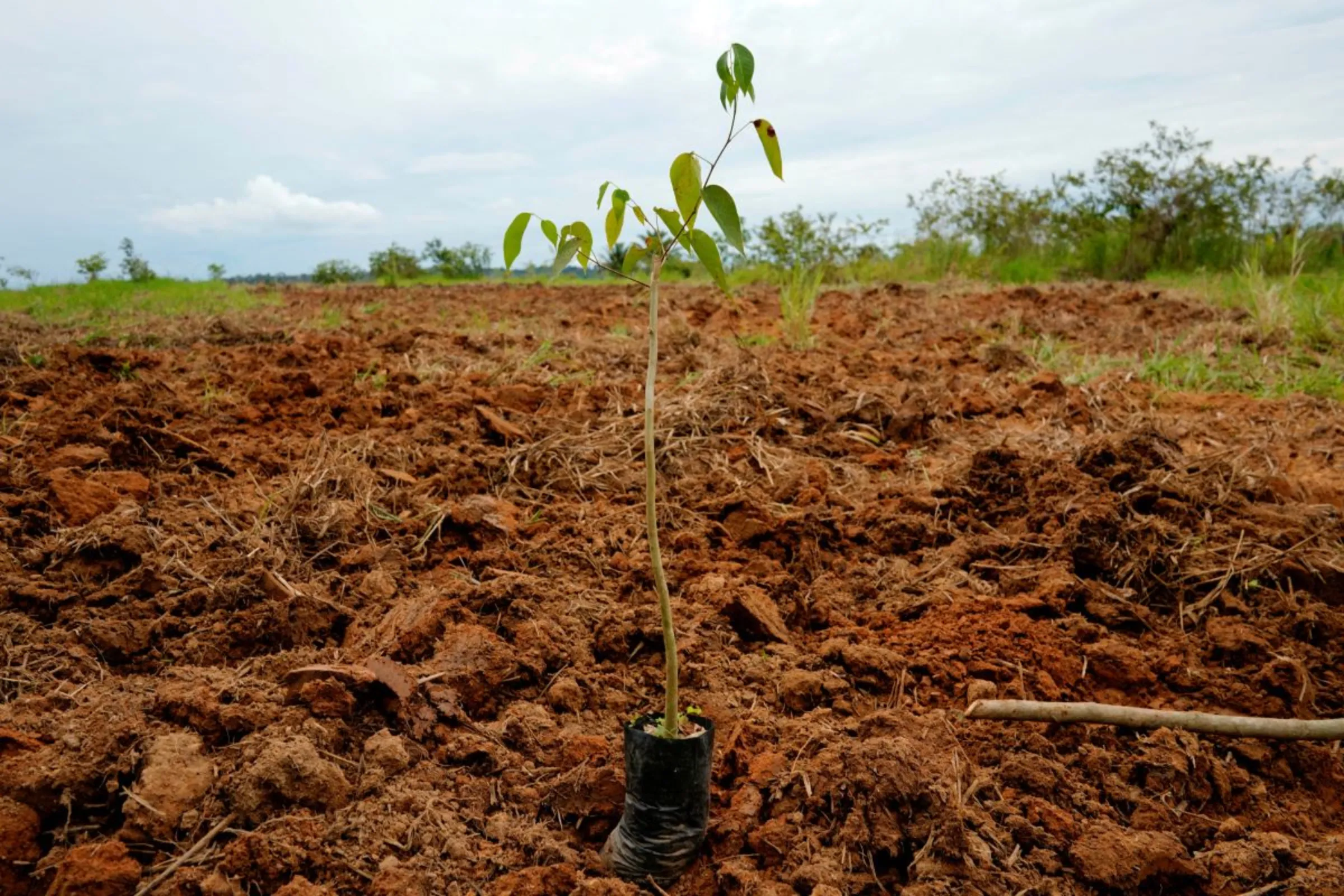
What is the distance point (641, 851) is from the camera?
4.45 ft

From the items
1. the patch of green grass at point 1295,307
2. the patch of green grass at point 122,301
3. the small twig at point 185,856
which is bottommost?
the small twig at point 185,856

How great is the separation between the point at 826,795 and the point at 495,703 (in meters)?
0.67

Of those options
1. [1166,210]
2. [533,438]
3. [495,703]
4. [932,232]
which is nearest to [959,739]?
[495,703]

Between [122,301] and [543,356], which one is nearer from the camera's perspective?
[543,356]

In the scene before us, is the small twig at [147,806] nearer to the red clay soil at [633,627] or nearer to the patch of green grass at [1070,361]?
the red clay soil at [633,627]

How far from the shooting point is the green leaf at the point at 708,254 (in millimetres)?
1218

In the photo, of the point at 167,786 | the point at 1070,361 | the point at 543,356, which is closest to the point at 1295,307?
the point at 1070,361

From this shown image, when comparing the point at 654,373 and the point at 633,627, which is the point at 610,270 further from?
the point at 633,627

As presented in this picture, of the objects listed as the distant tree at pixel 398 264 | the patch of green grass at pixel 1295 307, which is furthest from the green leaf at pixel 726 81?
the distant tree at pixel 398 264

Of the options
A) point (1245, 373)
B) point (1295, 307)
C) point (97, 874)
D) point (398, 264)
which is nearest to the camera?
point (97, 874)

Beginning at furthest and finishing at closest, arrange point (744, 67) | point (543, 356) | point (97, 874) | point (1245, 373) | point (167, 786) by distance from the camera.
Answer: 1. point (1245, 373)
2. point (543, 356)
3. point (167, 786)
4. point (97, 874)
5. point (744, 67)

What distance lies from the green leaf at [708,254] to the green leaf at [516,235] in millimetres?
231

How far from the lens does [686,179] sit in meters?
1.19

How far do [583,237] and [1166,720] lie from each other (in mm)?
1238
